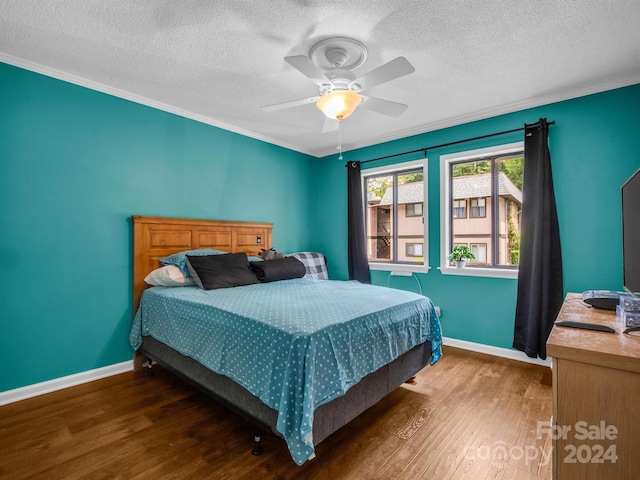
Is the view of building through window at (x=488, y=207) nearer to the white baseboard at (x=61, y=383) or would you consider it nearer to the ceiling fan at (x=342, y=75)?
the ceiling fan at (x=342, y=75)

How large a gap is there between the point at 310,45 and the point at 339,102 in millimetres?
477

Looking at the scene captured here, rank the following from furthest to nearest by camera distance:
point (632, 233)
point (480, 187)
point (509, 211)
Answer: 1. point (480, 187)
2. point (509, 211)
3. point (632, 233)

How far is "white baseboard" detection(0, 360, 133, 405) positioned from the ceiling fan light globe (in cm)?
284

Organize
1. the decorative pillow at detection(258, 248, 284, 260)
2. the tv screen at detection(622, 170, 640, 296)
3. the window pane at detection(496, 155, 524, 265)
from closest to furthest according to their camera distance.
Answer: the tv screen at detection(622, 170, 640, 296)
the window pane at detection(496, 155, 524, 265)
the decorative pillow at detection(258, 248, 284, 260)

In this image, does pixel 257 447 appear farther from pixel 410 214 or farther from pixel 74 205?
pixel 410 214

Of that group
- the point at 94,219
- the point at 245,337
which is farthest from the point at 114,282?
the point at 245,337

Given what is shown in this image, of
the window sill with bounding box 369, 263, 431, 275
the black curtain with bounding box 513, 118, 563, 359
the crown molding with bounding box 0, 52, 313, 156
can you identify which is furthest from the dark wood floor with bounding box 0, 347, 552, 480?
the crown molding with bounding box 0, 52, 313, 156

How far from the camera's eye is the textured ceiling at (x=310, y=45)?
71.7 inches

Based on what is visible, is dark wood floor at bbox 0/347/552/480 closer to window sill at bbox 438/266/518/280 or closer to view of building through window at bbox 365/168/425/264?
window sill at bbox 438/266/518/280

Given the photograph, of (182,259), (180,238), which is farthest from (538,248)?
(180,238)

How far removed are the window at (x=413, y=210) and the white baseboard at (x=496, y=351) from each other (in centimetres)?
158

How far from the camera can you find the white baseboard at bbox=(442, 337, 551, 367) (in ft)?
9.75

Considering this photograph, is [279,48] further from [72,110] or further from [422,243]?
[422,243]

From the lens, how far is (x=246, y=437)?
189cm
